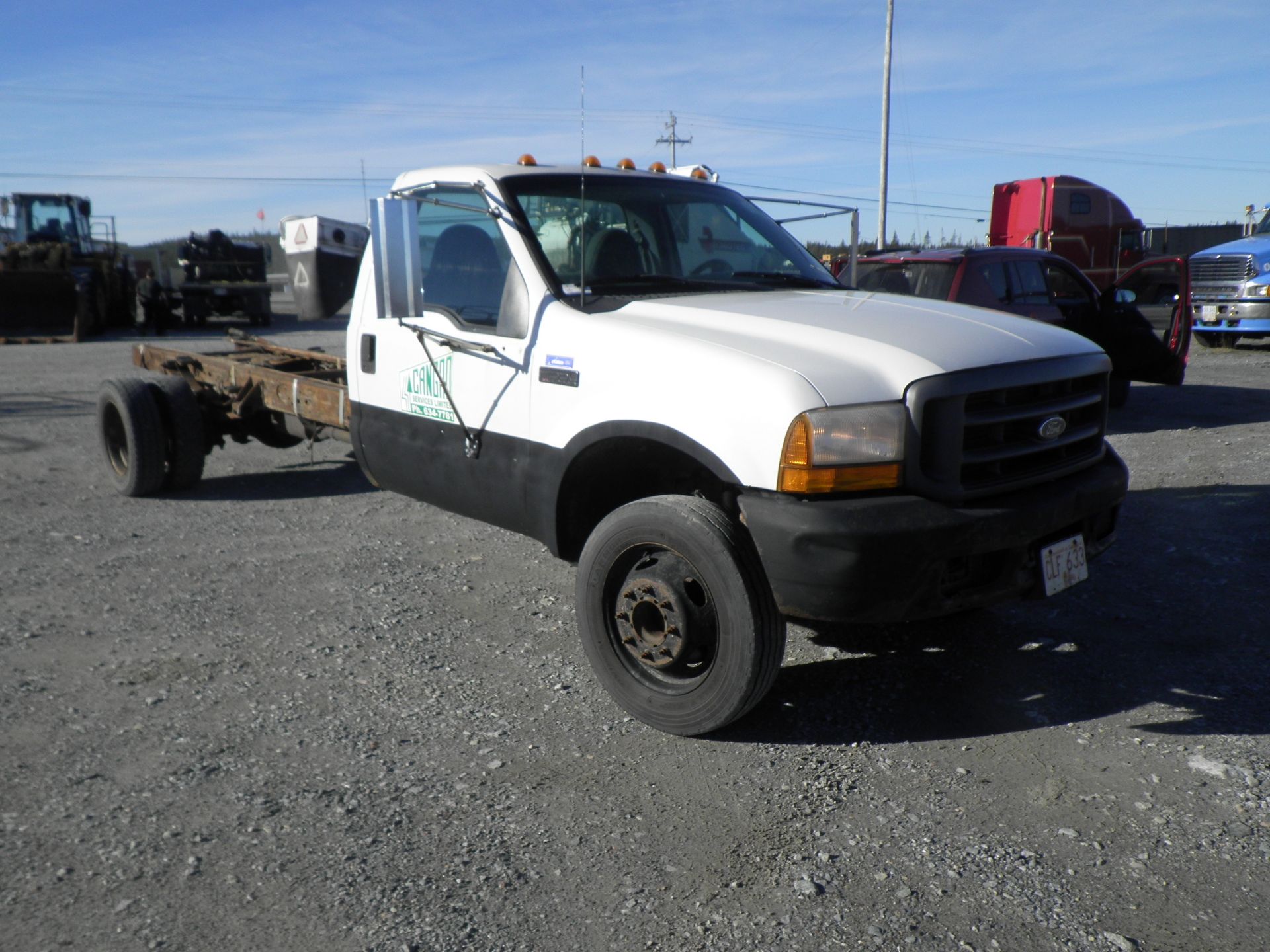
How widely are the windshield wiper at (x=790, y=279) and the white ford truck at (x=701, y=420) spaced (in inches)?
0.7

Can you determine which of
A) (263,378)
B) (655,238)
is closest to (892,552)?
(655,238)

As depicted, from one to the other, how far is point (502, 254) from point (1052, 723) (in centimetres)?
272

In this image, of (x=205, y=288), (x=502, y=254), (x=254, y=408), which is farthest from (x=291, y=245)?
(x=205, y=288)

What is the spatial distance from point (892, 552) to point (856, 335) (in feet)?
2.56

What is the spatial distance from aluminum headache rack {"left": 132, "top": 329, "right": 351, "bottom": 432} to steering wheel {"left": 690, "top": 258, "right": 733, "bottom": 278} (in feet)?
6.56

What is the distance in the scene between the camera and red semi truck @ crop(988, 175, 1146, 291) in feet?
72.3

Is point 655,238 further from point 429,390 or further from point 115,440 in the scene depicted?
point 115,440

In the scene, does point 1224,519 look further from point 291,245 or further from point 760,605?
point 291,245

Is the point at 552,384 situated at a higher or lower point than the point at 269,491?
higher

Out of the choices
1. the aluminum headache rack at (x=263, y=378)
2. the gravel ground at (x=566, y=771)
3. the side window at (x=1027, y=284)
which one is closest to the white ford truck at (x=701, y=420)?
the gravel ground at (x=566, y=771)

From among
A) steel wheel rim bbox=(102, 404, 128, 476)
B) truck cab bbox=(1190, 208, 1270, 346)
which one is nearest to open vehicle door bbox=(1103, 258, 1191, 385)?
truck cab bbox=(1190, 208, 1270, 346)

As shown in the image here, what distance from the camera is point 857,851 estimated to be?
2840 millimetres

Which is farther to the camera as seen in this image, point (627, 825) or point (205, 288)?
point (205, 288)

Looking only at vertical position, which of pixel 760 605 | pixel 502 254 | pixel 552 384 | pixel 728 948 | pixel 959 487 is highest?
pixel 502 254
